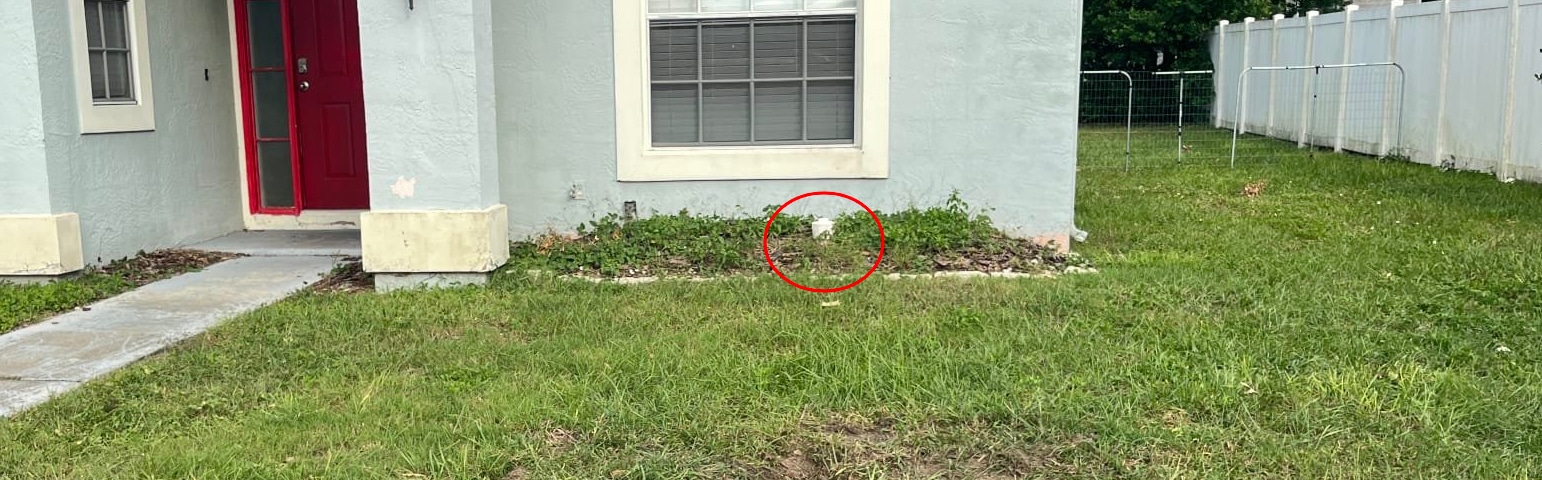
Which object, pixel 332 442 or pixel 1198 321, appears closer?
pixel 332 442

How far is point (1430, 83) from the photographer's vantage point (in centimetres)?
1311

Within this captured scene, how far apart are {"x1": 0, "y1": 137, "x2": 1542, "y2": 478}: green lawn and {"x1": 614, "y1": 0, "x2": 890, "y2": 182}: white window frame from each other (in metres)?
1.20

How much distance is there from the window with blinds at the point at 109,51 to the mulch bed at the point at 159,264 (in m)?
0.98

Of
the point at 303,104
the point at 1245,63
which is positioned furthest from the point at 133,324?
the point at 1245,63

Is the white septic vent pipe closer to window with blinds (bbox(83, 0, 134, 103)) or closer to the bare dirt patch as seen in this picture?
the bare dirt patch

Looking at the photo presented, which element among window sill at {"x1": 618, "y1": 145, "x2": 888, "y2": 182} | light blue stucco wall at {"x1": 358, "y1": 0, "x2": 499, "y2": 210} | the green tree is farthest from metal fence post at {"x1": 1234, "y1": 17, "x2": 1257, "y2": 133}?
light blue stucco wall at {"x1": 358, "y1": 0, "x2": 499, "y2": 210}

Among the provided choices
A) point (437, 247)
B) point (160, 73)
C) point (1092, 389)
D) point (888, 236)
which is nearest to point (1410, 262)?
point (888, 236)

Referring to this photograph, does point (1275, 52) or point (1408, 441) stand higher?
point (1275, 52)

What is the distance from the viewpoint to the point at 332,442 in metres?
3.82

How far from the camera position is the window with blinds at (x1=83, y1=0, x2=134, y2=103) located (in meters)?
6.81

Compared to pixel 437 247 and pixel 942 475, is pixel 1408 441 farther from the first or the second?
pixel 437 247

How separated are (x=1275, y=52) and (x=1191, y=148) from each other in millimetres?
3738

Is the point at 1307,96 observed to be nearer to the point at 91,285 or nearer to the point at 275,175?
the point at 275,175

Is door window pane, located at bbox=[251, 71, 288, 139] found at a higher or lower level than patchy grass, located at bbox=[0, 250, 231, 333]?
higher
